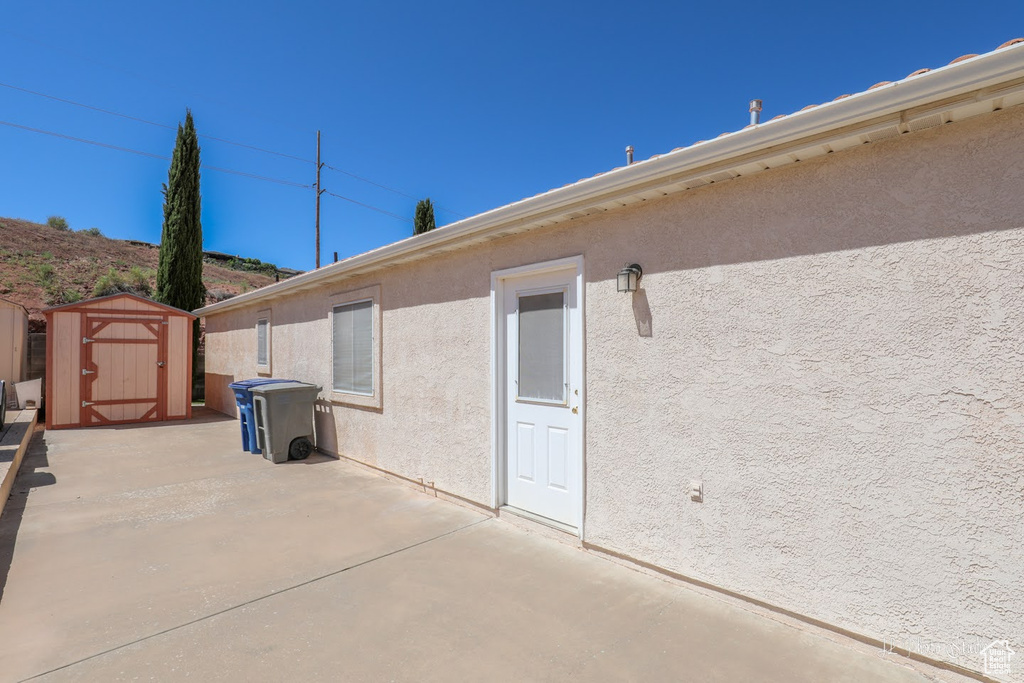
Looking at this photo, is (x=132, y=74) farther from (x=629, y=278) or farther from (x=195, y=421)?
(x=629, y=278)

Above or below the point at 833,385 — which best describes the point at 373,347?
above

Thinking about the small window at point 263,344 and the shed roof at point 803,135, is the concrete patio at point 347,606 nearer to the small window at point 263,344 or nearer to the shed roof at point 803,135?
the shed roof at point 803,135

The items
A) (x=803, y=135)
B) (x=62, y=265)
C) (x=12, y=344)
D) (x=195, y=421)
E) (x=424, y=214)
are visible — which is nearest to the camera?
(x=803, y=135)

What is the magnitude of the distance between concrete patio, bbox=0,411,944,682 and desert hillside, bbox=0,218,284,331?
1730 centimetres

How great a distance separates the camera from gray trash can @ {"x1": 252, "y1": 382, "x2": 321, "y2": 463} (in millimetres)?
7523

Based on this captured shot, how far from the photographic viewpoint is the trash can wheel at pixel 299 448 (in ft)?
25.3

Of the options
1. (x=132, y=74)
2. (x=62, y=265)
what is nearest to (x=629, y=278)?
(x=132, y=74)

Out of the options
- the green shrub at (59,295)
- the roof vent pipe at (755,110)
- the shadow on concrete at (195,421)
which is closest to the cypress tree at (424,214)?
the shadow on concrete at (195,421)

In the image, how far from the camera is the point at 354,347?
24.1ft

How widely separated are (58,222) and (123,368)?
33538 millimetres

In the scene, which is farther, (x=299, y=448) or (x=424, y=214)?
(x=424, y=214)

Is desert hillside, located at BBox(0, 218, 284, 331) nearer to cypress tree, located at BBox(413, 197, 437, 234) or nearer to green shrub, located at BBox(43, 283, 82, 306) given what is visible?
green shrub, located at BBox(43, 283, 82, 306)

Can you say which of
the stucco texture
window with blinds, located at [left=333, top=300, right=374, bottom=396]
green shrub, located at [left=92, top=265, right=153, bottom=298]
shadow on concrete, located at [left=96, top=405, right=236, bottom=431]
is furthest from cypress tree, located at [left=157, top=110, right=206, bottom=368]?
the stucco texture

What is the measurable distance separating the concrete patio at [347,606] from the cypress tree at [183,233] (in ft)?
42.3
